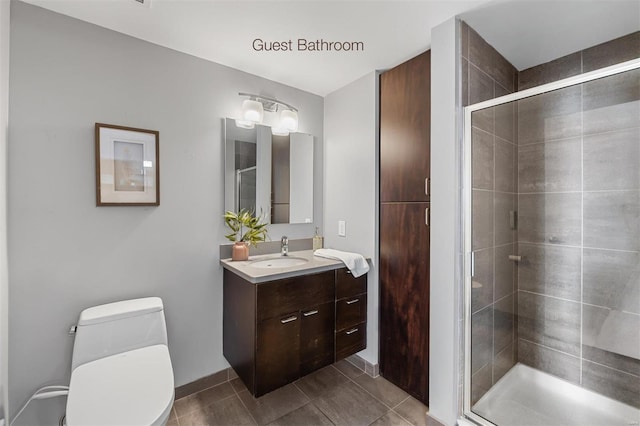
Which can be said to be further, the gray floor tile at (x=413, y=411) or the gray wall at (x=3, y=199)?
the gray floor tile at (x=413, y=411)

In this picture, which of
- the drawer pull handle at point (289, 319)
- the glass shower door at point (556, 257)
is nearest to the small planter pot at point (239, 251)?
the drawer pull handle at point (289, 319)

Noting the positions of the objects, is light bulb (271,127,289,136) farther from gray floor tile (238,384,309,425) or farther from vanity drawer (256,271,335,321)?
gray floor tile (238,384,309,425)

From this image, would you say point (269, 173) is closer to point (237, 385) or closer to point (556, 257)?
point (237, 385)

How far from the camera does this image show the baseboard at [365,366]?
2.15 metres

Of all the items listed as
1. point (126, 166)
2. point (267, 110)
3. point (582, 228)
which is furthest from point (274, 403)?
point (582, 228)

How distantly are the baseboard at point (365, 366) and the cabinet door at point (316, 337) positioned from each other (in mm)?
377

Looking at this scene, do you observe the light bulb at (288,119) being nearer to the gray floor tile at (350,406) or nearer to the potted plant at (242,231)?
the potted plant at (242,231)

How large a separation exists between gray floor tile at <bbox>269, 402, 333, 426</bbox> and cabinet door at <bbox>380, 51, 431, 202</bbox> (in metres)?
1.47

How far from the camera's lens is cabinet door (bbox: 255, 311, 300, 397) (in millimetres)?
1674

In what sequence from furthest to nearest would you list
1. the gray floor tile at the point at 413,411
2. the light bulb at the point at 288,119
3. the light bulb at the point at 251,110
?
the light bulb at the point at 288,119 → the light bulb at the point at 251,110 → the gray floor tile at the point at 413,411

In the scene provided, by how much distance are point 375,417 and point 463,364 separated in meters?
0.62

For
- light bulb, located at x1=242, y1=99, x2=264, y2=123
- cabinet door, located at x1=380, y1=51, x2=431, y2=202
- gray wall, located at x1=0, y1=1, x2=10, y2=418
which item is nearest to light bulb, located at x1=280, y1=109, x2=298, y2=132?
light bulb, located at x1=242, y1=99, x2=264, y2=123

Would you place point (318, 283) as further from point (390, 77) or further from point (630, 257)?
point (630, 257)

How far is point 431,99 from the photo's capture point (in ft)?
5.51
